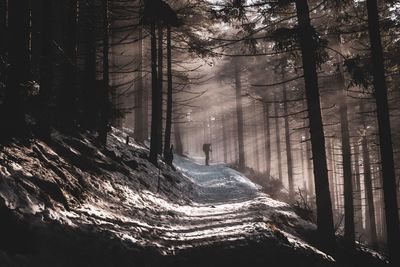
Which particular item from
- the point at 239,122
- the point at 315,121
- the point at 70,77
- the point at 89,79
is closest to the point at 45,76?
the point at 70,77

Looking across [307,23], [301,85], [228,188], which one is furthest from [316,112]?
[301,85]

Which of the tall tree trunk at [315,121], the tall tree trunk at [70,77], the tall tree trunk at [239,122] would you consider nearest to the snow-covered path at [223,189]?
the tall tree trunk at [315,121]

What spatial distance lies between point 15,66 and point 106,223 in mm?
3459

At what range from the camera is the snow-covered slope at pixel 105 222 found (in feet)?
17.9

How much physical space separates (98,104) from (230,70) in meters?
26.4

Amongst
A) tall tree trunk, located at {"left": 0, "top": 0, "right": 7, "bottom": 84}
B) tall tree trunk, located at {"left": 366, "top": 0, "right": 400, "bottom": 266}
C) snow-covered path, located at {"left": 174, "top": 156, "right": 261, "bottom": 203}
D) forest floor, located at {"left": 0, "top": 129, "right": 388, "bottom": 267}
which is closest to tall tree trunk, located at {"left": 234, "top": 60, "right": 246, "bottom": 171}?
snow-covered path, located at {"left": 174, "top": 156, "right": 261, "bottom": 203}

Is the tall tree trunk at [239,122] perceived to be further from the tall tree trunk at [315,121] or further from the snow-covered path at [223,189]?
the tall tree trunk at [315,121]

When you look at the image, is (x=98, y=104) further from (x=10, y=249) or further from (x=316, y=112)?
(x=10, y=249)

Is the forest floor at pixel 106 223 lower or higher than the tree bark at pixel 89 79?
lower

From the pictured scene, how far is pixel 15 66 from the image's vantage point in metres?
7.66

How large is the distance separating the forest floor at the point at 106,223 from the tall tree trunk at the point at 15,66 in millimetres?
487

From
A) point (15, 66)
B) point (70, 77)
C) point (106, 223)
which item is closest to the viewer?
point (106, 223)

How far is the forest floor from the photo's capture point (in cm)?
547

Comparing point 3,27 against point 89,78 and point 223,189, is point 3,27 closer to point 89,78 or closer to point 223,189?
point 89,78
